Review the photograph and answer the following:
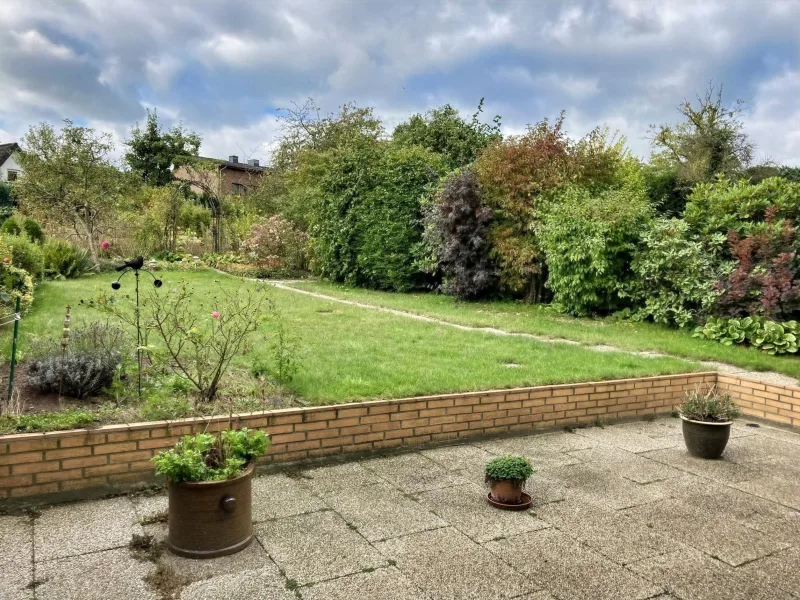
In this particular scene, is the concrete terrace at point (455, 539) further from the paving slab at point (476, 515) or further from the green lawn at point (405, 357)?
the green lawn at point (405, 357)

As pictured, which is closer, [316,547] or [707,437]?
[316,547]

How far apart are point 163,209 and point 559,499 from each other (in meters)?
19.7

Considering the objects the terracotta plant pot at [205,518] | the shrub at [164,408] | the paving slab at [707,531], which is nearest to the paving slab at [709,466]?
the paving slab at [707,531]

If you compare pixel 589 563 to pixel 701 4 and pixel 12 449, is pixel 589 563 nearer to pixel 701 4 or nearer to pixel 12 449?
pixel 12 449

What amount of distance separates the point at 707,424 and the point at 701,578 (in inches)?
75.9

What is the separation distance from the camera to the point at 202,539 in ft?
9.03

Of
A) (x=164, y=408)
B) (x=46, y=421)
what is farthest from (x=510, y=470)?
(x=46, y=421)

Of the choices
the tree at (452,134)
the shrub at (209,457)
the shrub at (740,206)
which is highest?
the tree at (452,134)

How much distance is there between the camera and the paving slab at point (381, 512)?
3.08 m

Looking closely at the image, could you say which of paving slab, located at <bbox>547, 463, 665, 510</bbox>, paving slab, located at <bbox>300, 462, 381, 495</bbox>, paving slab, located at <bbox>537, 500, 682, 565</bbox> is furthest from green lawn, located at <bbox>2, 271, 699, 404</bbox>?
paving slab, located at <bbox>537, 500, 682, 565</bbox>

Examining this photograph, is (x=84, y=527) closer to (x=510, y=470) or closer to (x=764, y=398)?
(x=510, y=470)

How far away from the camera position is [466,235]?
11922 mm

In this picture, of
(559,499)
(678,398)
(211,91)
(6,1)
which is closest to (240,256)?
(211,91)

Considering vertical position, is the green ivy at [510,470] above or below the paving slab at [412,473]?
above
